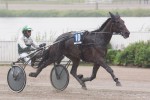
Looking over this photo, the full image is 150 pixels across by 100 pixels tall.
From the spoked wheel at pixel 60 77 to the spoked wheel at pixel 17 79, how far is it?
82 centimetres

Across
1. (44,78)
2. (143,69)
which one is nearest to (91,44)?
(44,78)

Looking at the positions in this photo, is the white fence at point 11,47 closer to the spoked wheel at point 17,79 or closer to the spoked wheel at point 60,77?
the spoked wheel at point 60,77

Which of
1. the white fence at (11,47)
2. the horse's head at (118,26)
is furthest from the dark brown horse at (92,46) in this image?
the white fence at (11,47)

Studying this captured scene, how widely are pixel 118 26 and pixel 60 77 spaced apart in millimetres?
1815

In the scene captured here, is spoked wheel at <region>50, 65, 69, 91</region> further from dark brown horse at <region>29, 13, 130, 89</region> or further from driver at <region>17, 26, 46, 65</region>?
driver at <region>17, 26, 46, 65</region>

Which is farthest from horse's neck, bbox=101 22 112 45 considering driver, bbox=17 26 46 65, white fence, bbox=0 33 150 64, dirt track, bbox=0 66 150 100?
white fence, bbox=0 33 150 64

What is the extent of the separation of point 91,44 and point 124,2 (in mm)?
33159

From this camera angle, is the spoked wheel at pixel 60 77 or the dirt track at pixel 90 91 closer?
the dirt track at pixel 90 91

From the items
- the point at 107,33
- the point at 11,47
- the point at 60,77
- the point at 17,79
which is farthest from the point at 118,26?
the point at 11,47

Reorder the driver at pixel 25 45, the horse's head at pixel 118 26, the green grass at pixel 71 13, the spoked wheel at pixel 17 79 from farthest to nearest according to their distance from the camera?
the green grass at pixel 71 13
the driver at pixel 25 45
the spoked wheel at pixel 17 79
the horse's head at pixel 118 26

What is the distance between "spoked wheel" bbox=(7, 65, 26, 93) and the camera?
1470 cm

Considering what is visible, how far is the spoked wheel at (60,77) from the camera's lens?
590 inches

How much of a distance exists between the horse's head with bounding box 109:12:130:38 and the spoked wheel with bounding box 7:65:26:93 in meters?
2.29

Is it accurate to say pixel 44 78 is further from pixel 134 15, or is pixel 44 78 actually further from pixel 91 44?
pixel 134 15
